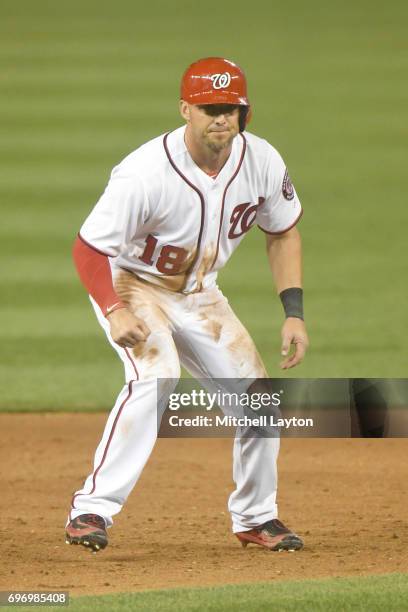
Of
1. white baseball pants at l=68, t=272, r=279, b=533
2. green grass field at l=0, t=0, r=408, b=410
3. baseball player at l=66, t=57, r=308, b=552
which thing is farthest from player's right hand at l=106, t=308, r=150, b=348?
green grass field at l=0, t=0, r=408, b=410

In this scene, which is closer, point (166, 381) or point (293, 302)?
point (166, 381)

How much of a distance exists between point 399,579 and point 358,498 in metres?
1.55

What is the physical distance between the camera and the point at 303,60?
1448 centimetres

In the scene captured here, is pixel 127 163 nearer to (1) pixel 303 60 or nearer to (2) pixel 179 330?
(2) pixel 179 330

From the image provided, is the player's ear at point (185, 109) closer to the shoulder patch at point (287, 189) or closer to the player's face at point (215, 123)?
the player's face at point (215, 123)

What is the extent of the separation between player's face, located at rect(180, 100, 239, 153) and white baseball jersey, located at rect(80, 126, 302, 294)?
5.0 inches

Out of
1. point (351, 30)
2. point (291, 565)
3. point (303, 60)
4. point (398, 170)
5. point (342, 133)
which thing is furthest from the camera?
point (351, 30)

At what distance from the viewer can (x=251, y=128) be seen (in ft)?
40.5

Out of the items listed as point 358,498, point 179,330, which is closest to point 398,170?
point 358,498

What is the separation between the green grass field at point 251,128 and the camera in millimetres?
8312

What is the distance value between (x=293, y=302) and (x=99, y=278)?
0.76 m

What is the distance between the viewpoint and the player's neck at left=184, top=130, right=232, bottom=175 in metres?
4.21

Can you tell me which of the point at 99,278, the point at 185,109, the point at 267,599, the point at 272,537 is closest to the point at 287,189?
the point at 185,109

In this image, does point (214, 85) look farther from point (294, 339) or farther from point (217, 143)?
point (294, 339)
